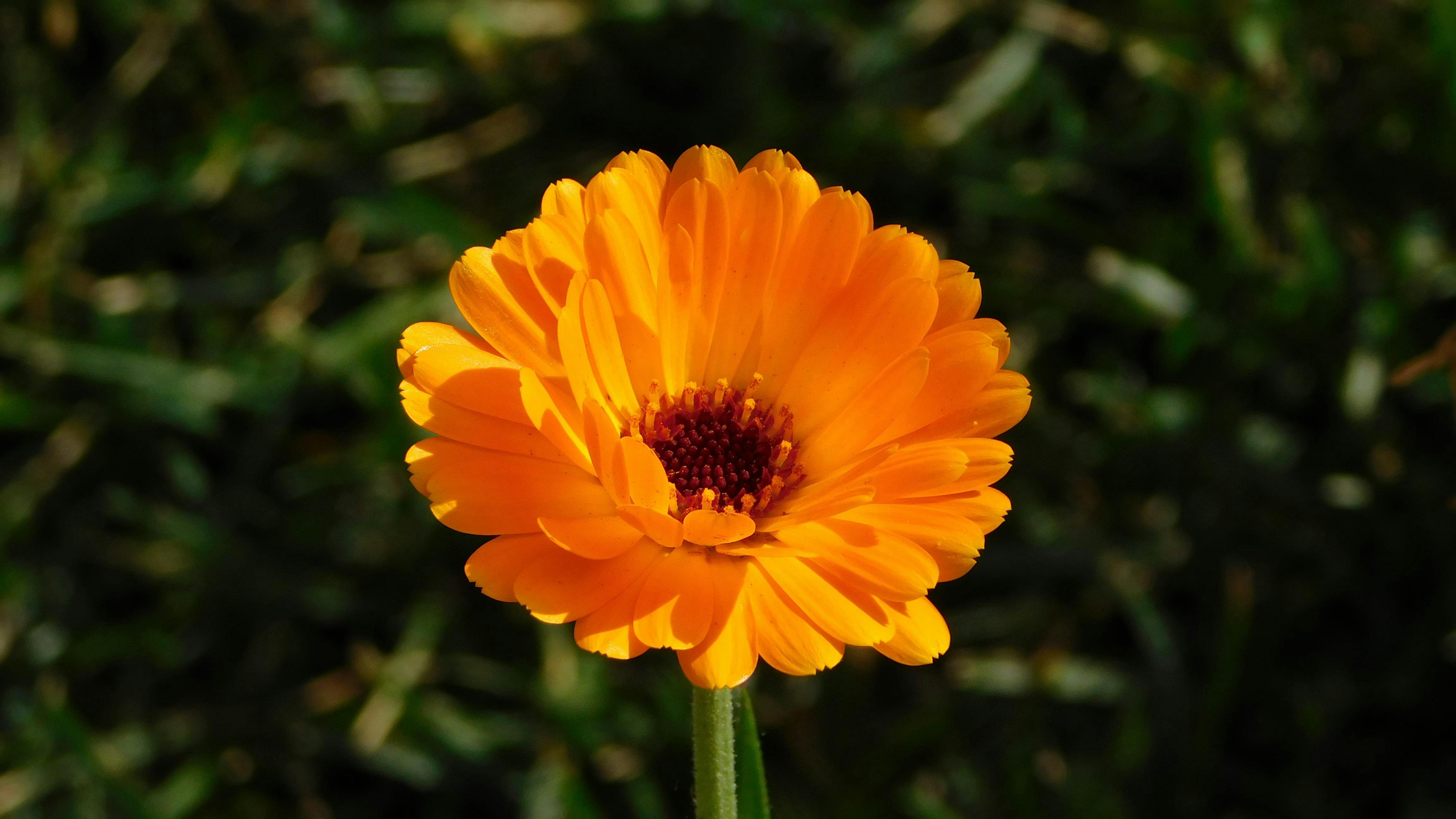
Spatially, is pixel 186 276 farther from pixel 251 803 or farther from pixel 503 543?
pixel 503 543

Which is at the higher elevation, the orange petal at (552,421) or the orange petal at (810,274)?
the orange petal at (810,274)

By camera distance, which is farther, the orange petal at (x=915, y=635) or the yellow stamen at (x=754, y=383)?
the yellow stamen at (x=754, y=383)

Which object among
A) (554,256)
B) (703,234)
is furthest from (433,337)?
(703,234)

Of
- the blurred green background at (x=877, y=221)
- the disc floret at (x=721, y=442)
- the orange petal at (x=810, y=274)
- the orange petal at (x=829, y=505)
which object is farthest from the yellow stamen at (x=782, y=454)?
the blurred green background at (x=877, y=221)

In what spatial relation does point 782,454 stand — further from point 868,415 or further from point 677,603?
point 677,603

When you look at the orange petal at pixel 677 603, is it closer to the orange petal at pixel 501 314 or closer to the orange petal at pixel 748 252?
the orange petal at pixel 501 314

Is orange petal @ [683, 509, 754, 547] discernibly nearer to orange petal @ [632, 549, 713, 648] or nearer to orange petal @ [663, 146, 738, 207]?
orange petal @ [632, 549, 713, 648]

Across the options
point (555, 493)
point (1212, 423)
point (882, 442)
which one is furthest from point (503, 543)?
point (1212, 423)
